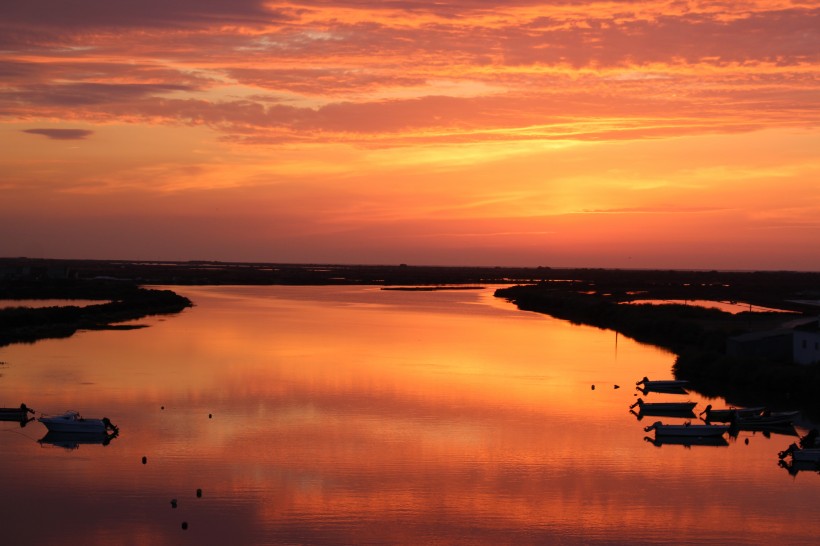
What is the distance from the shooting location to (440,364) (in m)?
36.5

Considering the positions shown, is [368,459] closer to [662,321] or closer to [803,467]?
[803,467]

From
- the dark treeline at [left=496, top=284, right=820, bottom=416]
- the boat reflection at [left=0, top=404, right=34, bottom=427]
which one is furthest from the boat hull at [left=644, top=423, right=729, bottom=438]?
the boat reflection at [left=0, top=404, right=34, bottom=427]

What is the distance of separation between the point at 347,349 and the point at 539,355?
8.52 metres

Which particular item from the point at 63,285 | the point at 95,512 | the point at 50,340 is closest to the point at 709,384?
the point at 95,512

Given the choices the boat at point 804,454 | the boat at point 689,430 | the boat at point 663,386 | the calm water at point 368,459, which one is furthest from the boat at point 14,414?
the boat at point 663,386

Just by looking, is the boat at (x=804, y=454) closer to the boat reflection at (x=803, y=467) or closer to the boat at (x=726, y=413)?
the boat reflection at (x=803, y=467)

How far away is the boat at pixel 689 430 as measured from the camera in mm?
23391

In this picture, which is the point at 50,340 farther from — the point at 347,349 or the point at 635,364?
the point at 635,364

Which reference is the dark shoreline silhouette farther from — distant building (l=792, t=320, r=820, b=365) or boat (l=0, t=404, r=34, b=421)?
boat (l=0, t=404, r=34, b=421)

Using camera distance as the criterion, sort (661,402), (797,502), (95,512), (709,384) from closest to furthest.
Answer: (95,512) → (797,502) → (661,402) → (709,384)

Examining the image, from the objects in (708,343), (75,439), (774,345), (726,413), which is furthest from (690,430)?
(708,343)

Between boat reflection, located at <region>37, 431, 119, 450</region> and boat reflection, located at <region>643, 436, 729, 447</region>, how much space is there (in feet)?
44.5

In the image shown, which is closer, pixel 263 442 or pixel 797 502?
pixel 797 502

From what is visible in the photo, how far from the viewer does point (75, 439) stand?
2192cm
